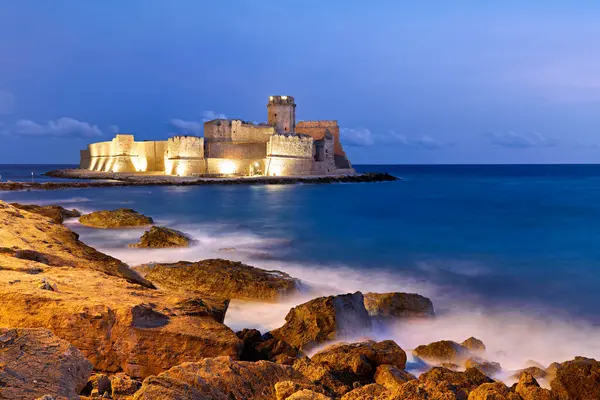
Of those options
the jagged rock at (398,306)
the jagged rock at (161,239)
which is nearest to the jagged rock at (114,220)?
the jagged rock at (161,239)

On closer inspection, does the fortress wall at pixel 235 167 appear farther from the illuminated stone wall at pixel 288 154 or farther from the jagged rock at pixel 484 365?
the jagged rock at pixel 484 365

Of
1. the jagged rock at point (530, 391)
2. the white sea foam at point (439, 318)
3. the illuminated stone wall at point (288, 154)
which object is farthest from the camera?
the illuminated stone wall at point (288, 154)

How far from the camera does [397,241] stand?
12625mm

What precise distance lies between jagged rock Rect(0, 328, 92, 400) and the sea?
2931 mm

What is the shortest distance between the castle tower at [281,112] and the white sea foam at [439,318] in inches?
1387

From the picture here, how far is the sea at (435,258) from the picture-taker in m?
5.58

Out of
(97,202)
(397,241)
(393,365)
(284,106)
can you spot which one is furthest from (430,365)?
(284,106)

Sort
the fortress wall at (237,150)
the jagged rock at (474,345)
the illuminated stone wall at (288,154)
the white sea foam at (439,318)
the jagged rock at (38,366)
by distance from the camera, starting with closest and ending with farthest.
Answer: the jagged rock at (38,366) < the jagged rock at (474,345) < the white sea foam at (439,318) < the illuminated stone wall at (288,154) < the fortress wall at (237,150)

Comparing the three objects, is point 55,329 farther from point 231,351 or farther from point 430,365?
point 430,365

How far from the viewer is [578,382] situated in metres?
3.46

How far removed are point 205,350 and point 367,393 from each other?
A: 136 cm

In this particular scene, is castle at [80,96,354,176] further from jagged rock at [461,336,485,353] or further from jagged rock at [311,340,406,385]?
jagged rock at [311,340,406,385]

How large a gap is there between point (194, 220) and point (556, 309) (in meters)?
12.2

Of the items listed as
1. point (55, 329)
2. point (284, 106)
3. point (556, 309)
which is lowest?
point (556, 309)
